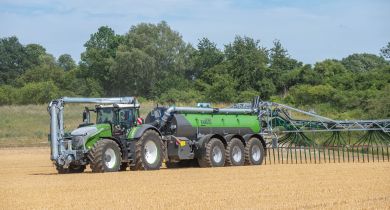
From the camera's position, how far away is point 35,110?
216ft

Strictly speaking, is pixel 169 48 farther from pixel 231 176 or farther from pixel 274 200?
Answer: pixel 274 200

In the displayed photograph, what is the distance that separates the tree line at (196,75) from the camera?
61.5 meters

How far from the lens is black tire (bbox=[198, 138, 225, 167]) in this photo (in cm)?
2662

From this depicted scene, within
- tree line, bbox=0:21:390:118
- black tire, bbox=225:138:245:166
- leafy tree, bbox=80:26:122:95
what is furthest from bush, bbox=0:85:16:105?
black tire, bbox=225:138:245:166

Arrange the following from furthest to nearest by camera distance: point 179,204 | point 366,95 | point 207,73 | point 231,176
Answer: point 207,73
point 366,95
point 231,176
point 179,204

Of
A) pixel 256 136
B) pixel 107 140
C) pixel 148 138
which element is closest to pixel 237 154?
pixel 256 136

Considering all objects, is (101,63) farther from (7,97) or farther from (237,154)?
(237,154)

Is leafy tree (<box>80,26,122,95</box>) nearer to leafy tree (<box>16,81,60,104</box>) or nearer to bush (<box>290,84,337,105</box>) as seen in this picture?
leafy tree (<box>16,81,60,104</box>)

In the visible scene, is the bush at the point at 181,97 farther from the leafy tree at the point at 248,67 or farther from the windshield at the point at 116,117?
the windshield at the point at 116,117

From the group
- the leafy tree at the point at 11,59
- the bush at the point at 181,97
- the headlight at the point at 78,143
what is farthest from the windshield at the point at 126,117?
the leafy tree at the point at 11,59

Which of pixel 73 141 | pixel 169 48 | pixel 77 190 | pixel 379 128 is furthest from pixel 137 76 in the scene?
pixel 77 190

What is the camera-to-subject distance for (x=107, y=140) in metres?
23.2

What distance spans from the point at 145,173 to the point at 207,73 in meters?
59.2

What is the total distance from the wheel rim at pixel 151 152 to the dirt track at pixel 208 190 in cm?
217
